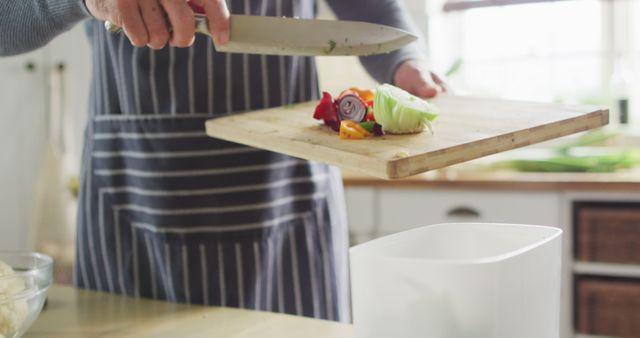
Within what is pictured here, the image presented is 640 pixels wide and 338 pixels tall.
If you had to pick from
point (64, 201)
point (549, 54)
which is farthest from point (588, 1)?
point (64, 201)

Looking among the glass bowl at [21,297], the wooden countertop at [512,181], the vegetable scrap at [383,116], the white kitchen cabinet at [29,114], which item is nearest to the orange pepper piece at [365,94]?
the vegetable scrap at [383,116]

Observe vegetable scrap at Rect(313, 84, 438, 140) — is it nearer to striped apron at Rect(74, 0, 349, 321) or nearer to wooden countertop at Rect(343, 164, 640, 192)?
striped apron at Rect(74, 0, 349, 321)

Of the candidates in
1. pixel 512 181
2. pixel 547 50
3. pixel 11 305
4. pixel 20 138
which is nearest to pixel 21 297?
pixel 11 305

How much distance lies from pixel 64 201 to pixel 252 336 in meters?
2.18

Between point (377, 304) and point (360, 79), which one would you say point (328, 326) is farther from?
point (360, 79)

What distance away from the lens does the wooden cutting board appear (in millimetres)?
757

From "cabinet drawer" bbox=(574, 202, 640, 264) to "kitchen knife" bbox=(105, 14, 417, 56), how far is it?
120cm

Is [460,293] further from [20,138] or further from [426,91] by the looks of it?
[20,138]

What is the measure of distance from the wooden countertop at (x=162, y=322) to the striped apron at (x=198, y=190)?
0.37 ft

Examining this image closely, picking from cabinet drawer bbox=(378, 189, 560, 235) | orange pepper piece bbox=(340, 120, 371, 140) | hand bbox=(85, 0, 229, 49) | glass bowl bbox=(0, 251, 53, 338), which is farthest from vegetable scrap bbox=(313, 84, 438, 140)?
cabinet drawer bbox=(378, 189, 560, 235)

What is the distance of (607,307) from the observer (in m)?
1.94

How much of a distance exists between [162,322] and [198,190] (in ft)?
0.78

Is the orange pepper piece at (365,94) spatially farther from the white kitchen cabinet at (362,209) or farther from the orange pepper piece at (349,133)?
the white kitchen cabinet at (362,209)

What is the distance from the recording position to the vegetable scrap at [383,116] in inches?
33.5
